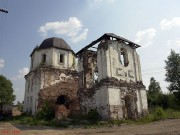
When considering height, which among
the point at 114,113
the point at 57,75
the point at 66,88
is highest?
the point at 57,75

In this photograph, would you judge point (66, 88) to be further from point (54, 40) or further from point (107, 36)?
point (107, 36)

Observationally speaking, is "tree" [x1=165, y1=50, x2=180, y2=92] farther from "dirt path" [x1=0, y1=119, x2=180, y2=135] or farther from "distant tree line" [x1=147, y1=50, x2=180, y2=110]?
"dirt path" [x1=0, y1=119, x2=180, y2=135]

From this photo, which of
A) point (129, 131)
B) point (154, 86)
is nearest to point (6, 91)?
point (129, 131)

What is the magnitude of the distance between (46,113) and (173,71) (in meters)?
20.7

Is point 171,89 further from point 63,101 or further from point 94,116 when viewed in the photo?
point 94,116

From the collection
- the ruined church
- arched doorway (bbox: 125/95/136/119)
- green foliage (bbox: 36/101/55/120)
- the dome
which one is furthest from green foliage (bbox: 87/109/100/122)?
the dome

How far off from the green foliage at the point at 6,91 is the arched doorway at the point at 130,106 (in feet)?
72.3

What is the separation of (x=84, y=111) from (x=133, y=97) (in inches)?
190

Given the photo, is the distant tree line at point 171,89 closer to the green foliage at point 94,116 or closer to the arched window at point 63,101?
the arched window at point 63,101

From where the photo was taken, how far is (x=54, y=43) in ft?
80.7

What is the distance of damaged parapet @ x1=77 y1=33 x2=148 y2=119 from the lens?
53.5 ft

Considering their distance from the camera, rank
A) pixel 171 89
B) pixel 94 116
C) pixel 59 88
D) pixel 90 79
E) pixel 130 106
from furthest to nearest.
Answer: pixel 171 89 → pixel 59 88 → pixel 90 79 → pixel 130 106 → pixel 94 116

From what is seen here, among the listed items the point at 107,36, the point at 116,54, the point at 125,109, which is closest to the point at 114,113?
the point at 125,109

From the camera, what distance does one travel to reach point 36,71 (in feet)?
76.4
